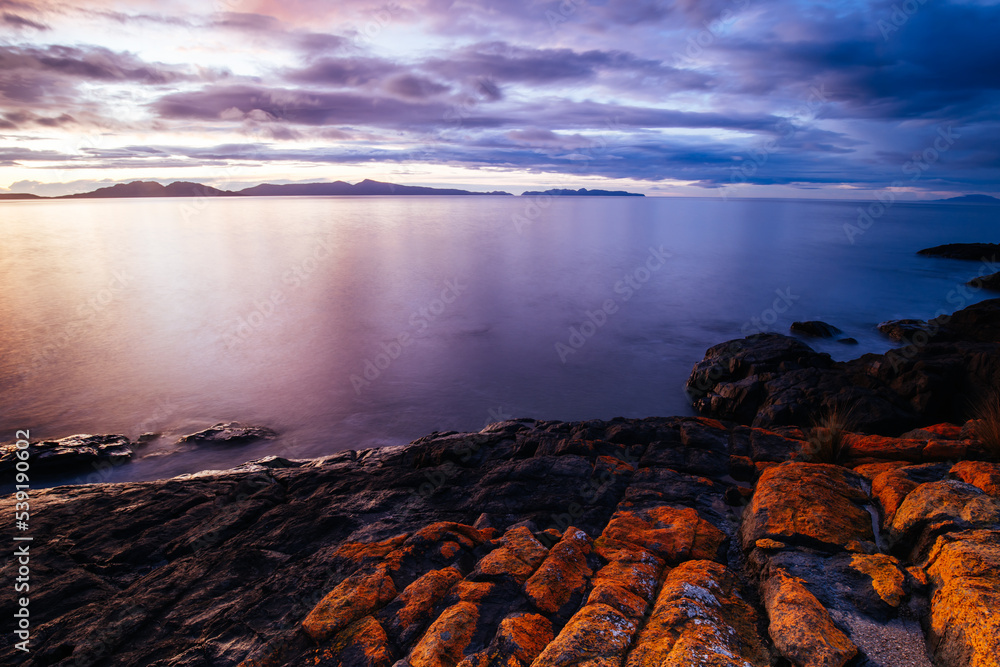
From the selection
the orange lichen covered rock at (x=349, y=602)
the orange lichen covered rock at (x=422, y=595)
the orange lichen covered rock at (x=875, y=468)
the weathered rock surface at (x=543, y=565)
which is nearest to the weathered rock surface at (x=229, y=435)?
the weathered rock surface at (x=543, y=565)

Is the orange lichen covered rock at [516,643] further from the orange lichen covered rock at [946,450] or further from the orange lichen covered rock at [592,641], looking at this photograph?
the orange lichen covered rock at [946,450]

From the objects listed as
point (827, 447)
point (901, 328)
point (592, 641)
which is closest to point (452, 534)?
point (592, 641)

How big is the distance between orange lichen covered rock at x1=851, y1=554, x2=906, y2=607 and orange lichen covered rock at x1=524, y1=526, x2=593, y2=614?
2426 mm

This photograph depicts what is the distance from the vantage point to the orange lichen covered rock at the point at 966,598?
10.0 ft

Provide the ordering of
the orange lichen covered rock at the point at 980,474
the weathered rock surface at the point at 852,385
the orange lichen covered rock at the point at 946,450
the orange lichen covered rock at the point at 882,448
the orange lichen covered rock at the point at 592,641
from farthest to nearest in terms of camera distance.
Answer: the weathered rock surface at the point at 852,385, the orange lichen covered rock at the point at 882,448, the orange lichen covered rock at the point at 946,450, the orange lichen covered rock at the point at 980,474, the orange lichen covered rock at the point at 592,641

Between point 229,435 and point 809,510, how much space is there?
11.8 metres

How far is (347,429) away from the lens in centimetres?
1209

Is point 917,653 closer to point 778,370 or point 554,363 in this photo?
point 778,370

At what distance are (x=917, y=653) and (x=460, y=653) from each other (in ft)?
11.3

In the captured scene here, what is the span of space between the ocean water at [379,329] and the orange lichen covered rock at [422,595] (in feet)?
23.3

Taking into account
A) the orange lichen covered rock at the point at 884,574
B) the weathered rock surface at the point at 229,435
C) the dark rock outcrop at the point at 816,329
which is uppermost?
the orange lichen covered rock at the point at 884,574

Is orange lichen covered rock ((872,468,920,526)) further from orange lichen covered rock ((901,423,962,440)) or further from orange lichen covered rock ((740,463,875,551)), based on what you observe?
orange lichen covered rock ((901,423,962,440))

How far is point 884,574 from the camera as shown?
3967mm

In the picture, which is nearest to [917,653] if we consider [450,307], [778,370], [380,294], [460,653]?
[460,653]
